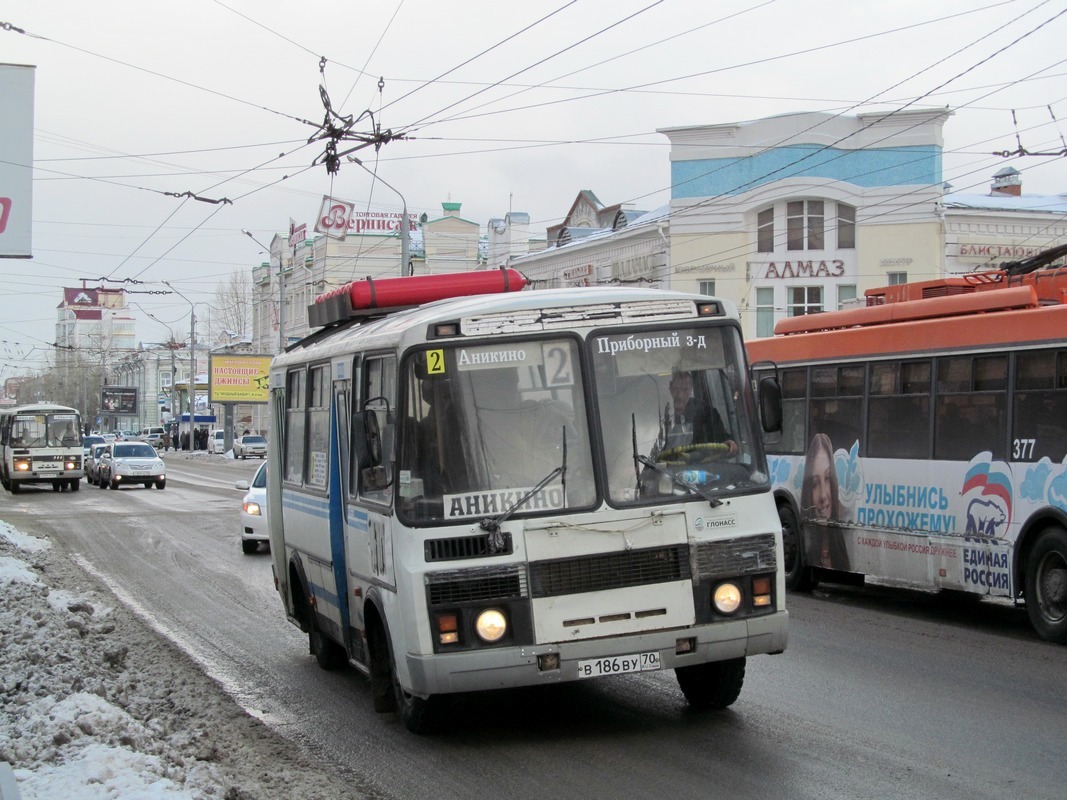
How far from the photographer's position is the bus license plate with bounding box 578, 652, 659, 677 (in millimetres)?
7223

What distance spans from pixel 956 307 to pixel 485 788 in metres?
7.54

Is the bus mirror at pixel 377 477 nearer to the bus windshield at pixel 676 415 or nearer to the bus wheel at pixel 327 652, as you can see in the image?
the bus windshield at pixel 676 415

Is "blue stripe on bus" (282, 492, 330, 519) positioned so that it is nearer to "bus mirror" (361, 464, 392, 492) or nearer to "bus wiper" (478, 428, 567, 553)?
"bus mirror" (361, 464, 392, 492)

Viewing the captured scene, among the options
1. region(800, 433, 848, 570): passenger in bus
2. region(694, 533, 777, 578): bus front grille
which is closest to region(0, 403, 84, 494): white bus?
region(800, 433, 848, 570): passenger in bus

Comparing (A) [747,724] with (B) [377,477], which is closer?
(B) [377,477]

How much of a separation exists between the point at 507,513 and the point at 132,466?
4237cm

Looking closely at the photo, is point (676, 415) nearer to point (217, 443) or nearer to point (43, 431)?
point (43, 431)

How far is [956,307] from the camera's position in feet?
40.3

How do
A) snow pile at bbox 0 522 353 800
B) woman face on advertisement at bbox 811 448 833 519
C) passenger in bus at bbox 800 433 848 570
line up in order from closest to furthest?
snow pile at bbox 0 522 353 800 → passenger in bus at bbox 800 433 848 570 → woman face on advertisement at bbox 811 448 833 519

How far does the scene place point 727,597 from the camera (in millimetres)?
7477

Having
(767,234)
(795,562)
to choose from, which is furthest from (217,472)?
(795,562)

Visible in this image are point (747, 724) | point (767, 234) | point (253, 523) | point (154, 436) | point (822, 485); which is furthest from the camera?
point (154, 436)

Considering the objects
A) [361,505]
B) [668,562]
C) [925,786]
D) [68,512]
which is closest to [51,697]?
[361,505]

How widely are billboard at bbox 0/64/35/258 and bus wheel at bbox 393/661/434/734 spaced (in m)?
12.0
